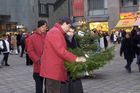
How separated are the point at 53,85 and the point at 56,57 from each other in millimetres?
450

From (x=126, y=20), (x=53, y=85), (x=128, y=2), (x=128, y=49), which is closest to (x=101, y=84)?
(x=128, y=49)

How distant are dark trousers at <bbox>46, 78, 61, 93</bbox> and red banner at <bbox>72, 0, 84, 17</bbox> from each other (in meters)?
58.2

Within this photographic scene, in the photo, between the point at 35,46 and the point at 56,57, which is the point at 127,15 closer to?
the point at 35,46

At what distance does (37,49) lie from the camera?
8.80 m

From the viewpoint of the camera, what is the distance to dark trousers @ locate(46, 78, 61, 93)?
6660 millimetres

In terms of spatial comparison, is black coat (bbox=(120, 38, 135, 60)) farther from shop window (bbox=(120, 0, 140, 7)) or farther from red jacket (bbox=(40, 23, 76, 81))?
shop window (bbox=(120, 0, 140, 7))

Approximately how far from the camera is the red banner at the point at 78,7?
65.1m

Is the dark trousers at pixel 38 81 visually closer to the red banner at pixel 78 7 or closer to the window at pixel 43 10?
the red banner at pixel 78 7

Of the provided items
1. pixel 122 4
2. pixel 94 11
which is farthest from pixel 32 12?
pixel 122 4

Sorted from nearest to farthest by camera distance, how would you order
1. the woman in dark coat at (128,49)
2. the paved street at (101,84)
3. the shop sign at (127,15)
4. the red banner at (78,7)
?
the paved street at (101,84) → the woman in dark coat at (128,49) → the shop sign at (127,15) → the red banner at (78,7)

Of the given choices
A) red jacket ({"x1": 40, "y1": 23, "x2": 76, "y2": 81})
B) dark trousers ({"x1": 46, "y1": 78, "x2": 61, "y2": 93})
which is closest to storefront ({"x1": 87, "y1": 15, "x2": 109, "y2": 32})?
dark trousers ({"x1": 46, "y1": 78, "x2": 61, "y2": 93})

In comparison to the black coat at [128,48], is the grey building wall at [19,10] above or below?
above

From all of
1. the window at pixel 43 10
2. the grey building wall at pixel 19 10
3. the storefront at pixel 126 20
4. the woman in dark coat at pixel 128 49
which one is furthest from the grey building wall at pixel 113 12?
the woman in dark coat at pixel 128 49

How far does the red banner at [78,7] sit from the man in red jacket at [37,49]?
184 ft
